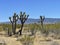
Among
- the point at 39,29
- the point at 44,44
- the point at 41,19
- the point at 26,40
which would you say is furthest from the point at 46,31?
the point at 26,40

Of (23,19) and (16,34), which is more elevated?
(23,19)

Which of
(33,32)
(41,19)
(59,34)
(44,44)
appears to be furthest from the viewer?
(41,19)

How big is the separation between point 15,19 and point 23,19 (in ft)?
8.33

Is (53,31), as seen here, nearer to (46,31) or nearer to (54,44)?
(46,31)

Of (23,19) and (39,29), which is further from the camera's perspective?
(39,29)

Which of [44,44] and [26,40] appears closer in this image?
[26,40]

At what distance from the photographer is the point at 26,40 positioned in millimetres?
26078

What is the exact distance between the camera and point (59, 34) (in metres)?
40.1

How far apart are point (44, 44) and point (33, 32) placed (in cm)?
1758

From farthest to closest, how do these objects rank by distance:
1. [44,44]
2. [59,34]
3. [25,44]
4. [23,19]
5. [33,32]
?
[33,32]
[23,19]
[59,34]
[44,44]
[25,44]

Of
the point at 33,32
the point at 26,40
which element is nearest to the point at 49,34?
the point at 33,32

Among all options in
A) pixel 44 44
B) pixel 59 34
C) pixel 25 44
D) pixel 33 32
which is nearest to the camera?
pixel 25 44

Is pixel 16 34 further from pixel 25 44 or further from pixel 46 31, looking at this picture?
pixel 25 44

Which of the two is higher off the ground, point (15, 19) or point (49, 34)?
point (15, 19)
